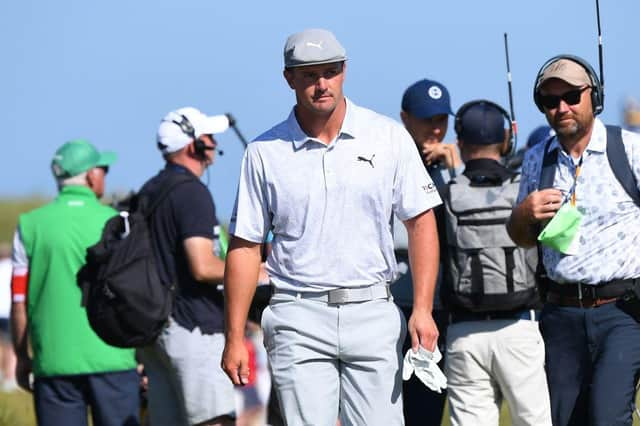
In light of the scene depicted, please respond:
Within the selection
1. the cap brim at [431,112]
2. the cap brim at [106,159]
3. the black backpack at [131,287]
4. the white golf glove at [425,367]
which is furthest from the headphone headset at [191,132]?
the white golf glove at [425,367]

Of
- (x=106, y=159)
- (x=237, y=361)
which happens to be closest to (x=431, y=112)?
(x=237, y=361)

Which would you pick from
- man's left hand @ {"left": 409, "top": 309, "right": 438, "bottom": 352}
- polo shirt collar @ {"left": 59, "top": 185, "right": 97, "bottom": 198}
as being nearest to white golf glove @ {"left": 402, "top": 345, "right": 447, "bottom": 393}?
man's left hand @ {"left": 409, "top": 309, "right": 438, "bottom": 352}

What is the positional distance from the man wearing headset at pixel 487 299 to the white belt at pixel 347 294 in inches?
42.9

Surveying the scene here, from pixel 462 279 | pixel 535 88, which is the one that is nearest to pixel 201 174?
pixel 462 279

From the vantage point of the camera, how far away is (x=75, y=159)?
1007 cm

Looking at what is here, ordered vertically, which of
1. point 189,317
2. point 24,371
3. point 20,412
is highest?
point 189,317

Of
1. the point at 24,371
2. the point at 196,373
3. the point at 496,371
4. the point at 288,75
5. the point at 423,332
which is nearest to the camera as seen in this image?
the point at 423,332

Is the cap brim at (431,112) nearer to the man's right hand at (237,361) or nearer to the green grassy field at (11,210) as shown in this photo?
the man's right hand at (237,361)

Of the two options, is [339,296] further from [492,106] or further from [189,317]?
[189,317]

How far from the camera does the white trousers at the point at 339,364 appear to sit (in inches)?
274

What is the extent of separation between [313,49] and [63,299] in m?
3.36

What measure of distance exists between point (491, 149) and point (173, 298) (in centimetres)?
215

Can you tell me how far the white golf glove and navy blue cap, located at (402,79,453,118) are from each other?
2.28m

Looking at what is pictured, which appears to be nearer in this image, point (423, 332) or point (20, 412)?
point (423, 332)
